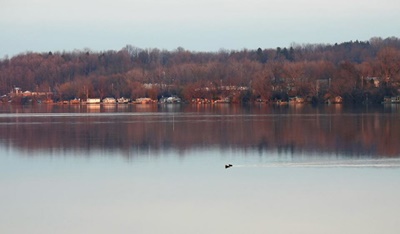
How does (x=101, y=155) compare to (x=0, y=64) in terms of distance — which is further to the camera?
(x=0, y=64)

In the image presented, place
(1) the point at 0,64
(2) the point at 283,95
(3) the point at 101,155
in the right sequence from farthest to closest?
(1) the point at 0,64 < (2) the point at 283,95 < (3) the point at 101,155

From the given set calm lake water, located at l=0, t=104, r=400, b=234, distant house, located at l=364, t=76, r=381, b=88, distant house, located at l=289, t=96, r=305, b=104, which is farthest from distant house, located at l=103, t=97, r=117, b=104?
calm lake water, located at l=0, t=104, r=400, b=234

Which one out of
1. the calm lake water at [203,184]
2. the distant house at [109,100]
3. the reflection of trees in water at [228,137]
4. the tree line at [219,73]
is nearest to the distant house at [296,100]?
the tree line at [219,73]

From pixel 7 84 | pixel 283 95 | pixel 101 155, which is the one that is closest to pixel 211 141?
pixel 101 155

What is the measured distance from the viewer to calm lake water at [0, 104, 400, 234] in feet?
34.3

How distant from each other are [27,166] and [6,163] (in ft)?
3.22

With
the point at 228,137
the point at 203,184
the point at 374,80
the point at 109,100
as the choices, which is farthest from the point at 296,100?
the point at 203,184

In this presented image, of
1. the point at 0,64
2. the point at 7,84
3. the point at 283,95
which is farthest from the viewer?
the point at 0,64

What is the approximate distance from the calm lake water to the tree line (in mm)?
41277

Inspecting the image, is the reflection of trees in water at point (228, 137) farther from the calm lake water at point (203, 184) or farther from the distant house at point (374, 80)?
the distant house at point (374, 80)

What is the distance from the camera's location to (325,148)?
20016mm

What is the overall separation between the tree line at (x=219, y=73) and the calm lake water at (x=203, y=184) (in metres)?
41.3

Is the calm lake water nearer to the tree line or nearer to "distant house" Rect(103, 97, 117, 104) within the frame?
the tree line

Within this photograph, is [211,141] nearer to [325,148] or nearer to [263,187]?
[325,148]
